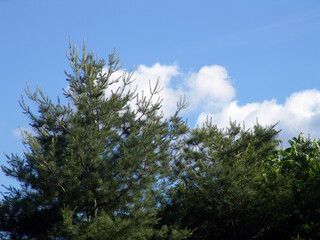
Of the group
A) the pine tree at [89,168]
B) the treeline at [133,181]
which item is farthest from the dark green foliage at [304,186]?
the pine tree at [89,168]

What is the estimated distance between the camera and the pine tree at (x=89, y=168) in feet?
40.5

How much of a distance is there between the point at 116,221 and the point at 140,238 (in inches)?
57.9

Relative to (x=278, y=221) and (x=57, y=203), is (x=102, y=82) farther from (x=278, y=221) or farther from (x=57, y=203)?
(x=278, y=221)

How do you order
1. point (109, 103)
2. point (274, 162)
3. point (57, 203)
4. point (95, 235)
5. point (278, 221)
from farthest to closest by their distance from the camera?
point (274, 162)
point (278, 221)
point (109, 103)
point (57, 203)
point (95, 235)

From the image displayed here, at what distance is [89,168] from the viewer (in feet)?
42.7

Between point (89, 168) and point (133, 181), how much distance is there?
62.5 inches

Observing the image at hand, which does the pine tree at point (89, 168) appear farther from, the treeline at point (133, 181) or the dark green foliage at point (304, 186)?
the dark green foliage at point (304, 186)

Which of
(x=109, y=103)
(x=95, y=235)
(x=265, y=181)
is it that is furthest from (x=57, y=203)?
(x=265, y=181)

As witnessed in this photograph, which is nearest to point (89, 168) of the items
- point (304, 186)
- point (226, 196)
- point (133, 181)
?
point (133, 181)

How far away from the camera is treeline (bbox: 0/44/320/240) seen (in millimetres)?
12555

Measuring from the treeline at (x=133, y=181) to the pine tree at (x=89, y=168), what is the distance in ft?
0.12

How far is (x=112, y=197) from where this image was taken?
13.3 meters

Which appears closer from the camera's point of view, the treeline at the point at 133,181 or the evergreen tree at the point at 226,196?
the treeline at the point at 133,181

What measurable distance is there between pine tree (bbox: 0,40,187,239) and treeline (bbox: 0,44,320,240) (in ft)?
0.12
